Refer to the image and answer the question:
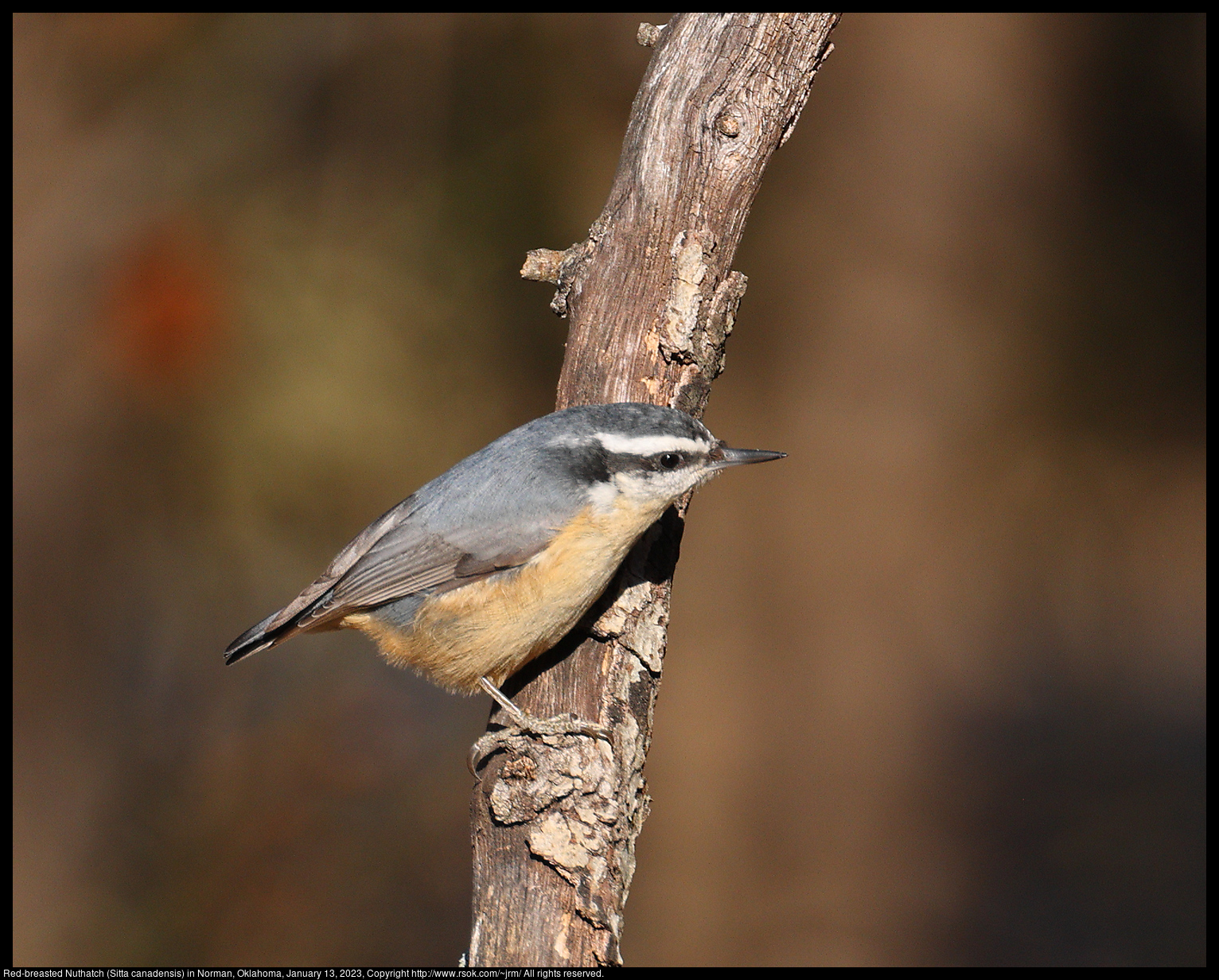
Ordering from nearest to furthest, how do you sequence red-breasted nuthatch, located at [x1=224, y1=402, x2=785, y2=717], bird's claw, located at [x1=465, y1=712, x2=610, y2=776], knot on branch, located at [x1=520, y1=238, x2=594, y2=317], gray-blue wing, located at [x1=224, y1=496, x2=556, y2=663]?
bird's claw, located at [x1=465, y1=712, x2=610, y2=776]
red-breasted nuthatch, located at [x1=224, y1=402, x2=785, y2=717]
gray-blue wing, located at [x1=224, y1=496, x2=556, y2=663]
knot on branch, located at [x1=520, y1=238, x2=594, y2=317]

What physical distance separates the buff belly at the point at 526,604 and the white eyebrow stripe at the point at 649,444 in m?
0.16

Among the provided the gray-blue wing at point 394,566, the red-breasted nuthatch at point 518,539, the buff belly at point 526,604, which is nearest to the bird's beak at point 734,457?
the red-breasted nuthatch at point 518,539

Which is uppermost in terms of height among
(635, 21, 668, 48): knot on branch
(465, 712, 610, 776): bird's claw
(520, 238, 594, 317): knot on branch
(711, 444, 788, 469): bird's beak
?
(635, 21, 668, 48): knot on branch

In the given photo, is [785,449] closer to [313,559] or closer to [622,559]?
[313,559]

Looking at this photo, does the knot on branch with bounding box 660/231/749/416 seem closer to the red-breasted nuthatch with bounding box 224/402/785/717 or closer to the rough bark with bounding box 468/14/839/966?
the rough bark with bounding box 468/14/839/966

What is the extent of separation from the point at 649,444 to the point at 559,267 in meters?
0.68

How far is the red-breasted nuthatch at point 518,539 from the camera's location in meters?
2.32

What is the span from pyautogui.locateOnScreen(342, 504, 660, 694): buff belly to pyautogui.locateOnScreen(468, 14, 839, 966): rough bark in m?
0.12

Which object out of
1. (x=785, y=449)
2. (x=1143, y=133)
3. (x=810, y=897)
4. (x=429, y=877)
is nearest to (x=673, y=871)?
(x=810, y=897)

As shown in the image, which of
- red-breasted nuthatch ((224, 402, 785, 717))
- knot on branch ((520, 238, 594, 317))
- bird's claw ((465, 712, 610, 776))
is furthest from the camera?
knot on branch ((520, 238, 594, 317))

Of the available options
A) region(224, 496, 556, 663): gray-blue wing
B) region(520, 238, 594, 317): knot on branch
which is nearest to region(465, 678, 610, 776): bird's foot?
region(224, 496, 556, 663): gray-blue wing

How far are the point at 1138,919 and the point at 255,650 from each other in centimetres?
494

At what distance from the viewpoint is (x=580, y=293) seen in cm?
257

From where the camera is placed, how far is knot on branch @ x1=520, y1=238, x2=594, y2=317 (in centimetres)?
259
